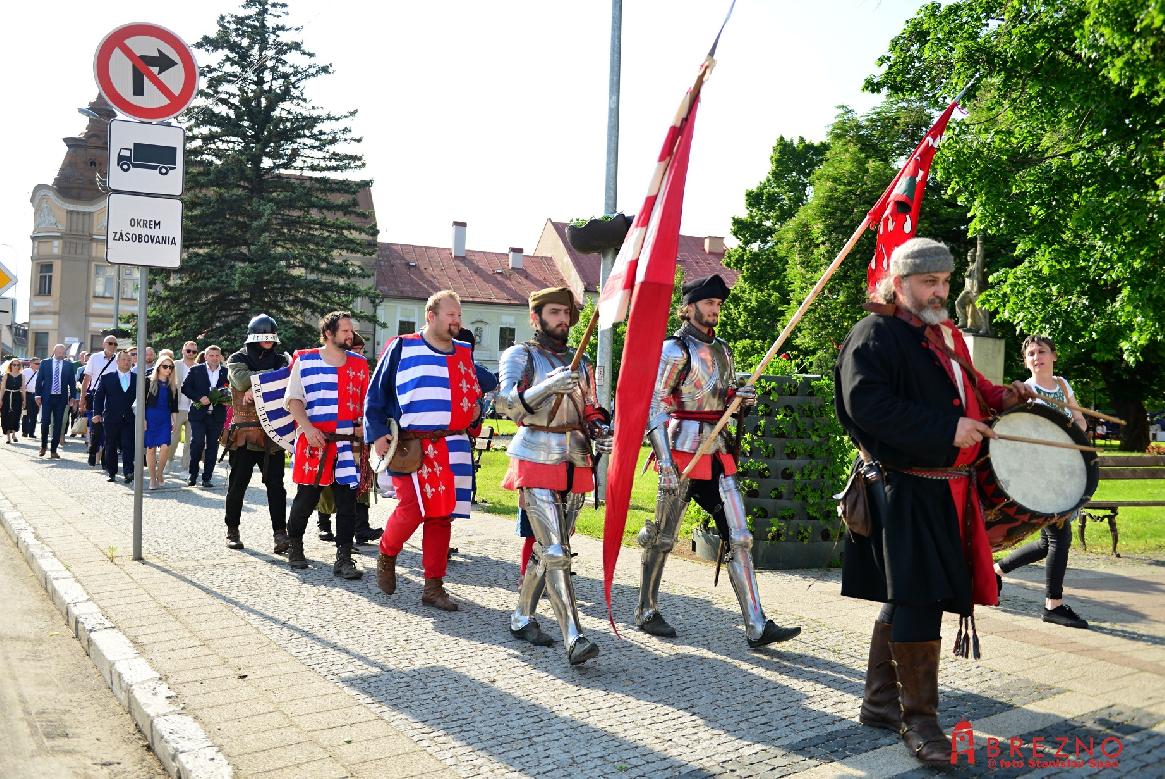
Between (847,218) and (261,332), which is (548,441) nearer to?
(261,332)

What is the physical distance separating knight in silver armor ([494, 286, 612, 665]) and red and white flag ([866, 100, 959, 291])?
5.82ft

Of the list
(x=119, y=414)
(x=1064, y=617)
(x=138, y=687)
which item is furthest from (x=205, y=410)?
(x=1064, y=617)

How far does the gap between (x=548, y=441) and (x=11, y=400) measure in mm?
21455

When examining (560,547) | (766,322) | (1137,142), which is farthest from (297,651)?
(766,322)

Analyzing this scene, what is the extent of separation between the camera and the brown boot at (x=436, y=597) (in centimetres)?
670

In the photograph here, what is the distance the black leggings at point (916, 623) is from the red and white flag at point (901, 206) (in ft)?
7.25

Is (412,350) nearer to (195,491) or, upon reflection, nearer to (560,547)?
(560,547)

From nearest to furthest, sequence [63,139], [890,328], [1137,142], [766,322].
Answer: [890,328], [1137,142], [766,322], [63,139]

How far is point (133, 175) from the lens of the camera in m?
7.82

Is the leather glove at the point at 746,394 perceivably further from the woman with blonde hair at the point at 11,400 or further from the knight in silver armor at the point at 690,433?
the woman with blonde hair at the point at 11,400

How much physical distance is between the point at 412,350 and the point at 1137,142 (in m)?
14.0

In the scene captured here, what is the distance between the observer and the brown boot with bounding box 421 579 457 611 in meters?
6.70

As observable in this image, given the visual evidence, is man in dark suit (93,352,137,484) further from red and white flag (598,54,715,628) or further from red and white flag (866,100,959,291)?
red and white flag (598,54,715,628)

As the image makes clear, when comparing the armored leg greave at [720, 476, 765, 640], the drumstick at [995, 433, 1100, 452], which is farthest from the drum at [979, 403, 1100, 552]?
the armored leg greave at [720, 476, 765, 640]
